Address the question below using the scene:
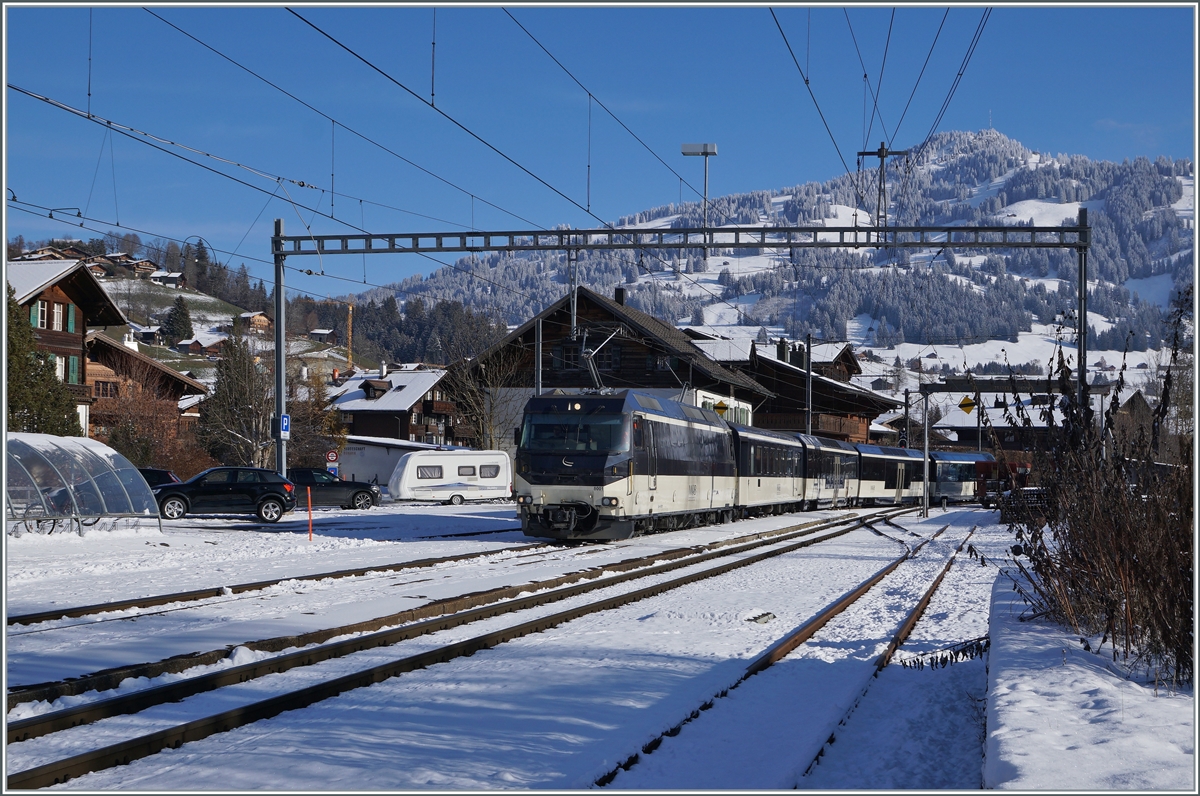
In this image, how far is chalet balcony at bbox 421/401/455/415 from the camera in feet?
293

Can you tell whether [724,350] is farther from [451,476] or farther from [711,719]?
[711,719]

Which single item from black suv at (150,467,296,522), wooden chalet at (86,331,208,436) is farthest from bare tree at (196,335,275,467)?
black suv at (150,467,296,522)

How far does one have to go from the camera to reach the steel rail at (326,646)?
7250 millimetres

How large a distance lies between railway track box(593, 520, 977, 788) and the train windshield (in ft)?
20.8

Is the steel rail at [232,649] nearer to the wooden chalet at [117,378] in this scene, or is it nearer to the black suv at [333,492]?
the black suv at [333,492]

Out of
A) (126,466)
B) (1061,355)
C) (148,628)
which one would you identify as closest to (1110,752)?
(1061,355)

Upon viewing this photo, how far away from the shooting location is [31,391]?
120ft

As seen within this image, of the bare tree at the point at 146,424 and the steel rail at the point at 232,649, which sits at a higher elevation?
the bare tree at the point at 146,424

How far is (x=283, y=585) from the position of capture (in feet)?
49.3

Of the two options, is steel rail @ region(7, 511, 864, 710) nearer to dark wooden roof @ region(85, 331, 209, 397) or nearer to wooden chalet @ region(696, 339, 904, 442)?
dark wooden roof @ region(85, 331, 209, 397)

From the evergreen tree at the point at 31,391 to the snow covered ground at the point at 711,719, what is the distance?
24989mm

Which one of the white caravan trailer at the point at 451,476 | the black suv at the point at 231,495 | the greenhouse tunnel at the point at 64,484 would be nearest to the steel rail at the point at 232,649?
the greenhouse tunnel at the point at 64,484

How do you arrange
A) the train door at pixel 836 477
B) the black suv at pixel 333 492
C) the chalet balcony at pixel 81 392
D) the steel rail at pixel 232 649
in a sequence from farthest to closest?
the chalet balcony at pixel 81 392 → the train door at pixel 836 477 → the black suv at pixel 333 492 → the steel rail at pixel 232 649

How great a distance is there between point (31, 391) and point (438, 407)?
5490 cm
